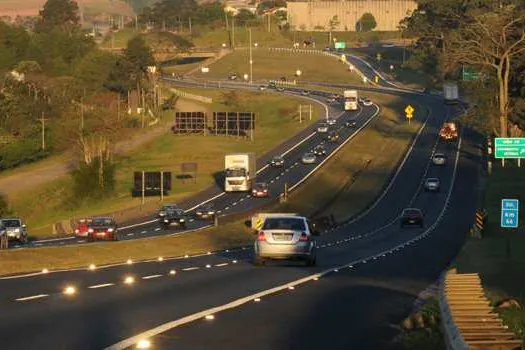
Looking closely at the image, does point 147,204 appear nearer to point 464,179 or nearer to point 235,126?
point 464,179

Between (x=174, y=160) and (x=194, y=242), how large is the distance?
231 feet

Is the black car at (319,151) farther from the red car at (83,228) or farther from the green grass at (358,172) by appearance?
the red car at (83,228)

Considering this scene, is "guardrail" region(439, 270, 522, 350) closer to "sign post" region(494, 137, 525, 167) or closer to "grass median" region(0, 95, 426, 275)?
"grass median" region(0, 95, 426, 275)

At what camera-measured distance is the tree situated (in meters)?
79.8

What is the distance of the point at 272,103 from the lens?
172500mm

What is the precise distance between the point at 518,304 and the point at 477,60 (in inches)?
2469

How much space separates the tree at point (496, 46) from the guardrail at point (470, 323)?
61978 mm

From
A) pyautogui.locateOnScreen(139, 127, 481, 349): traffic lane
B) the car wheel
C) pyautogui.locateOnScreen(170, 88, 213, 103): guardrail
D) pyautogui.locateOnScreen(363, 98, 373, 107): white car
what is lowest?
pyautogui.locateOnScreen(170, 88, 213, 103): guardrail

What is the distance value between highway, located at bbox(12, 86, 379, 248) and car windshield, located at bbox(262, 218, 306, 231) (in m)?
17.6

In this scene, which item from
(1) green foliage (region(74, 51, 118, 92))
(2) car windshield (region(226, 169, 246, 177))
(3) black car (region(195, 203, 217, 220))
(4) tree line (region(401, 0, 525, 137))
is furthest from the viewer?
(1) green foliage (region(74, 51, 118, 92))

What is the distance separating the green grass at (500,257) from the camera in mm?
23438

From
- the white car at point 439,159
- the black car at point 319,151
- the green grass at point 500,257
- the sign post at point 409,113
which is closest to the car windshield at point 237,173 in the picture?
the white car at point 439,159

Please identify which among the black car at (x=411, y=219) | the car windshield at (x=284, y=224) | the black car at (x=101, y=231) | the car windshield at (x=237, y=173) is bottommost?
the car windshield at (x=237, y=173)

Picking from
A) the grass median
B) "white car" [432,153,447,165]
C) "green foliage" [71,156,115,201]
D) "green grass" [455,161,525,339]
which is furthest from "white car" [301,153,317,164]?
"green grass" [455,161,525,339]
